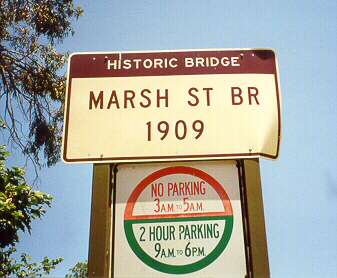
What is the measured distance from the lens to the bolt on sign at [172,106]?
1646mm

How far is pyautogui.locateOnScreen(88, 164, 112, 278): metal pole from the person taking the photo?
144 cm

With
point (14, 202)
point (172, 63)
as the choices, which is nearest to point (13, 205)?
point (14, 202)

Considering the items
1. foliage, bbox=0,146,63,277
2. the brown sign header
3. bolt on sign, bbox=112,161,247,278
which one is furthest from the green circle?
foliage, bbox=0,146,63,277

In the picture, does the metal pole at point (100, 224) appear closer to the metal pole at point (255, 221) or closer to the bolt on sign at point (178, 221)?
the bolt on sign at point (178, 221)

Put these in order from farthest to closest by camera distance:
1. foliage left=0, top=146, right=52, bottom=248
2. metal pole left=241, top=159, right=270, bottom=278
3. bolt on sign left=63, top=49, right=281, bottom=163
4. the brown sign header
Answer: foliage left=0, top=146, right=52, bottom=248, the brown sign header, bolt on sign left=63, top=49, right=281, bottom=163, metal pole left=241, top=159, right=270, bottom=278

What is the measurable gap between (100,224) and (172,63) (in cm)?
83

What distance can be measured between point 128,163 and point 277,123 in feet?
2.19

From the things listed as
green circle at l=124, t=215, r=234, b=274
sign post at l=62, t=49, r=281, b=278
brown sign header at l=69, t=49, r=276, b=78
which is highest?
brown sign header at l=69, t=49, r=276, b=78

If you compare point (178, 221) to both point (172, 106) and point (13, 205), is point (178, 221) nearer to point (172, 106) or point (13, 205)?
point (172, 106)

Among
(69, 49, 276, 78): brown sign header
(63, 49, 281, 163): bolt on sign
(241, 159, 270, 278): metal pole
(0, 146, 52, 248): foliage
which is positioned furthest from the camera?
(0, 146, 52, 248): foliage

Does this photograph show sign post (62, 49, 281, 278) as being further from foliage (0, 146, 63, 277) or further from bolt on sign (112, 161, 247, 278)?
foliage (0, 146, 63, 277)

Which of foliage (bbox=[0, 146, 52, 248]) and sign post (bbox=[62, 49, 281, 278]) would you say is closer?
sign post (bbox=[62, 49, 281, 278])

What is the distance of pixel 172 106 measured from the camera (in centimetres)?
174

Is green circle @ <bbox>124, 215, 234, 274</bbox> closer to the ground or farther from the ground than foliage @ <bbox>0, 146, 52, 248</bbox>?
closer to the ground
